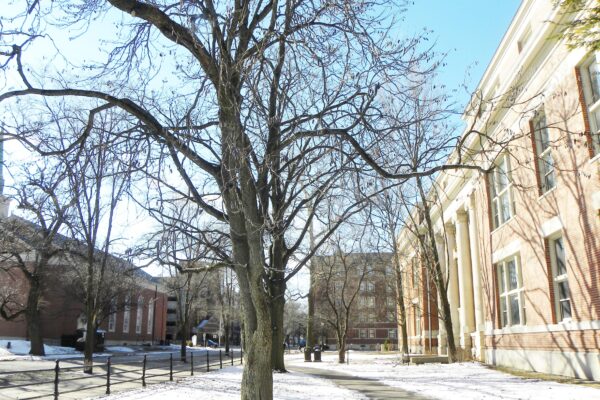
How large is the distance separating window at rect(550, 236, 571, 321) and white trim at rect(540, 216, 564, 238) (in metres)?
0.36

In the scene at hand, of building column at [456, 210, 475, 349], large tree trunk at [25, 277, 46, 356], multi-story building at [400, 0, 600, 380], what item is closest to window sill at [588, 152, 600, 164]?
multi-story building at [400, 0, 600, 380]

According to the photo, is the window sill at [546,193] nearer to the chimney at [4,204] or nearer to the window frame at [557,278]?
the window frame at [557,278]

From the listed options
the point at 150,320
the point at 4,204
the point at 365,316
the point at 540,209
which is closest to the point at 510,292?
the point at 540,209

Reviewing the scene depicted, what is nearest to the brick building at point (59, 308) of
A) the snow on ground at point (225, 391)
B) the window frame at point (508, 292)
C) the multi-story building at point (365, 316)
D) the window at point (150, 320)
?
the window at point (150, 320)

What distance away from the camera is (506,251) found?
2047cm

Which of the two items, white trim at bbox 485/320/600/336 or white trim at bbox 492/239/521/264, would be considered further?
white trim at bbox 492/239/521/264

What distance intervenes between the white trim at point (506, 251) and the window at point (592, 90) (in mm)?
6075

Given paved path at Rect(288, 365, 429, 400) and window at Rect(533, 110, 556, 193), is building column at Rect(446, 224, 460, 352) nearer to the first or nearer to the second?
window at Rect(533, 110, 556, 193)

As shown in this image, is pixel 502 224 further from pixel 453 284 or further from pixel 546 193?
pixel 453 284

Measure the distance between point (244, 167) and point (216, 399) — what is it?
6.22m

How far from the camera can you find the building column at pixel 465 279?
94.5 feet

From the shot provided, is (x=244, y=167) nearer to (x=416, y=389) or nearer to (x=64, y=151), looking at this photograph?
(x=64, y=151)

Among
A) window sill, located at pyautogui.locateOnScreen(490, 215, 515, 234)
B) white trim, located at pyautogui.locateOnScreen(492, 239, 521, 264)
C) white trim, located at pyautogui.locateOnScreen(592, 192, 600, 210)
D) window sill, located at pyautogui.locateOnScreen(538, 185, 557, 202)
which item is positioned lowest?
white trim, located at pyautogui.locateOnScreen(492, 239, 521, 264)

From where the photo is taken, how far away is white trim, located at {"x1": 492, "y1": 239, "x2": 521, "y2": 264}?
19.3 meters
